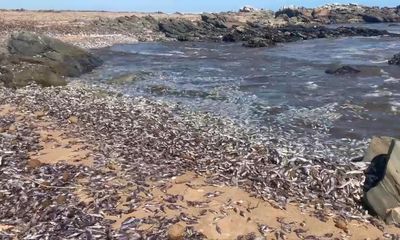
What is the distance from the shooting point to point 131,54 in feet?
115

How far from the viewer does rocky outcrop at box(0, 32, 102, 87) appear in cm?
1888

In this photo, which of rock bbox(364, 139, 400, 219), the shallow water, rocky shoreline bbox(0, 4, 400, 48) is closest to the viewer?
rock bbox(364, 139, 400, 219)

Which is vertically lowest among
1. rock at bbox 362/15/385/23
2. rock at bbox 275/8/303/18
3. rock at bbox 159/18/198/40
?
rock at bbox 159/18/198/40

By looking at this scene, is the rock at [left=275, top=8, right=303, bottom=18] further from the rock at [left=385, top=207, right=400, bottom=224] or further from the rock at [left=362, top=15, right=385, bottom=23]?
the rock at [left=385, top=207, right=400, bottom=224]

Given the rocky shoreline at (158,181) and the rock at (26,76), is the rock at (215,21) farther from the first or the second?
the rocky shoreline at (158,181)

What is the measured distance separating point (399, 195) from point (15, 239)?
20.0 ft

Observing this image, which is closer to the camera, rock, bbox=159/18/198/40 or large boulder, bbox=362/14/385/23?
rock, bbox=159/18/198/40

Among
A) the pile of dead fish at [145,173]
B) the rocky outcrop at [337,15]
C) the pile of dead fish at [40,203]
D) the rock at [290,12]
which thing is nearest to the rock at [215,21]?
the rocky outcrop at [337,15]

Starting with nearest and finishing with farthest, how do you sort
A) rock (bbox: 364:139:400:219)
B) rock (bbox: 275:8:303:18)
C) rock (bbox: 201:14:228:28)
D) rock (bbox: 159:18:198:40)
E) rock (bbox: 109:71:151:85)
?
rock (bbox: 364:139:400:219), rock (bbox: 109:71:151:85), rock (bbox: 159:18:198:40), rock (bbox: 201:14:228:28), rock (bbox: 275:8:303:18)

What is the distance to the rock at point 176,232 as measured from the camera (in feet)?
21.5

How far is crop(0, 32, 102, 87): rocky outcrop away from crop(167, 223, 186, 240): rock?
1374 cm

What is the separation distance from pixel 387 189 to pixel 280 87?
13.0m

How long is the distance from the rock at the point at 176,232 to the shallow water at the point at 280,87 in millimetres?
6794

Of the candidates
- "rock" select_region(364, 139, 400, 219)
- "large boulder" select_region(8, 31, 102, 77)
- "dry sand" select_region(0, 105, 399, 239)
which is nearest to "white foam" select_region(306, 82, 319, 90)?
"large boulder" select_region(8, 31, 102, 77)
